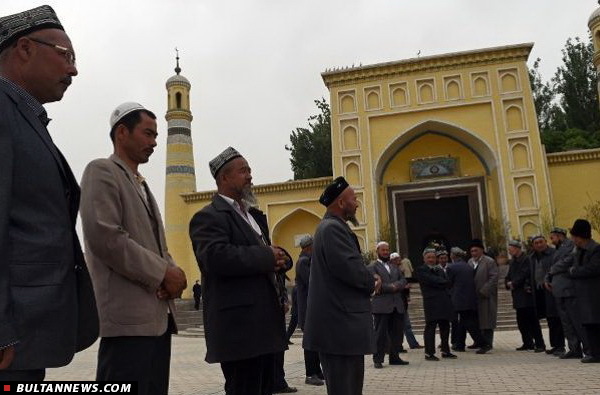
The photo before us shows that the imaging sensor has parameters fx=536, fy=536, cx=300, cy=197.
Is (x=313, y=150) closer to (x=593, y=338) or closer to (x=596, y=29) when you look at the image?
(x=596, y=29)

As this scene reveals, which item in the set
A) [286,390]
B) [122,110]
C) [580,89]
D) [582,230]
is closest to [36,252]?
[122,110]

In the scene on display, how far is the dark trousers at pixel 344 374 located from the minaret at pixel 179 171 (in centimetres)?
2105

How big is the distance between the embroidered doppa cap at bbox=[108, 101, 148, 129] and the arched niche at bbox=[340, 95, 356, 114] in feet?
63.4

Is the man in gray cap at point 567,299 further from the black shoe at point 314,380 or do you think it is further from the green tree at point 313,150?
the green tree at point 313,150

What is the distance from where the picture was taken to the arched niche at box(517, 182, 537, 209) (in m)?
19.4

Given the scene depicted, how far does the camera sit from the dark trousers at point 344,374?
10.8 ft

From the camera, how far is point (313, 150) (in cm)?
3184

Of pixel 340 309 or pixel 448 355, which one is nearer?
pixel 340 309

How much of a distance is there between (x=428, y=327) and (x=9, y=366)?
7270mm

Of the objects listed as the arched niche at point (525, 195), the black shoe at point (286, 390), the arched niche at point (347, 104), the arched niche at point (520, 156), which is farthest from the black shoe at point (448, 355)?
the arched niche at point (347, 104)

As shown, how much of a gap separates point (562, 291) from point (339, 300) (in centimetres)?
493

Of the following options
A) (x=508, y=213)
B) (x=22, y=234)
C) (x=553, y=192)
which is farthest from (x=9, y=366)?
(x=553, y=192)

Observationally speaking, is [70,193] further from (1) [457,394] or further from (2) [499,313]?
(2) [499,313]

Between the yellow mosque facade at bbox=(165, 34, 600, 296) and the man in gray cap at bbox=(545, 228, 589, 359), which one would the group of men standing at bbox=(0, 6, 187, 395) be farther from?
the yellow mosque facade at bbox=(165, 34, 600, 296)
